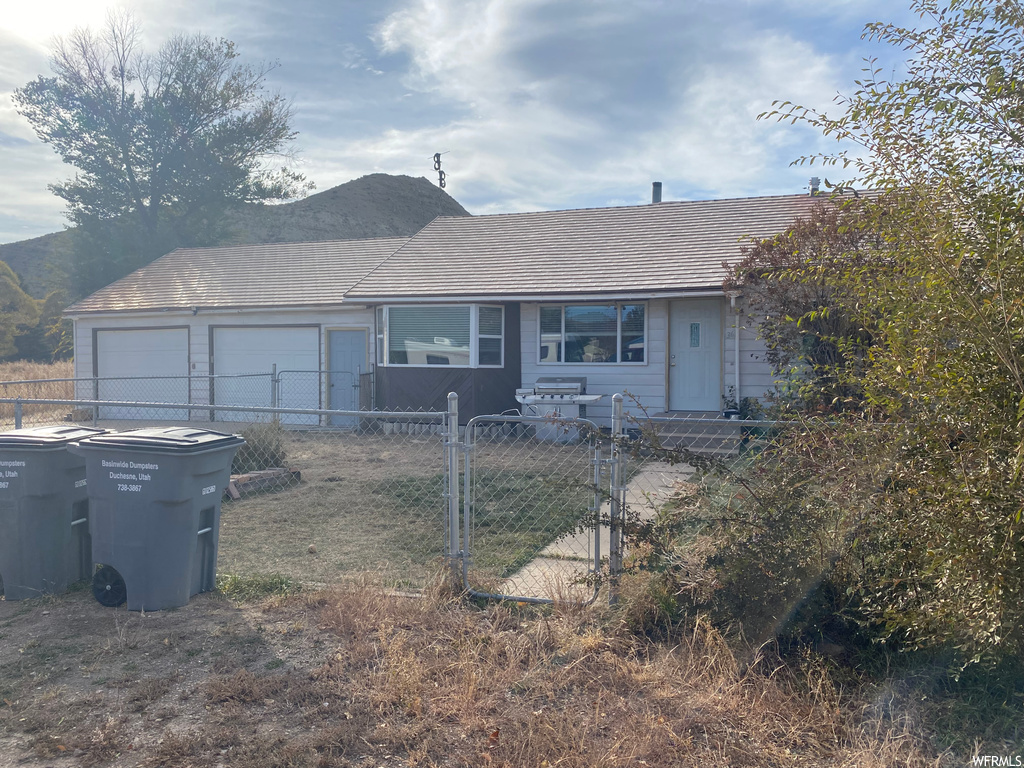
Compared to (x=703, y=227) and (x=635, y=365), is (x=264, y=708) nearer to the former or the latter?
(x=635, y=365)

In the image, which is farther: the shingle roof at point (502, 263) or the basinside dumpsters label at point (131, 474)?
Result: the shingle roof at point (502, 263)

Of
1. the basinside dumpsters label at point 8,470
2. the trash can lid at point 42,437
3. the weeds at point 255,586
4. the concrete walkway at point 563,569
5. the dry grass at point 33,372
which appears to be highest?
the dry grass at point 33,372

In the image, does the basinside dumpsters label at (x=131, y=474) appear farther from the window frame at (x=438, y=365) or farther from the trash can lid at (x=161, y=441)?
the window frame at (x=438, y=365)

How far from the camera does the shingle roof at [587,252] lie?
1377cm

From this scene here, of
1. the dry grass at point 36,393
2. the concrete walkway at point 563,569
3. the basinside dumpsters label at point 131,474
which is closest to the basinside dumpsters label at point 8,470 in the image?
the basinside dumpsters label at point 131,474

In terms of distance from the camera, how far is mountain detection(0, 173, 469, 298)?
6178 cm

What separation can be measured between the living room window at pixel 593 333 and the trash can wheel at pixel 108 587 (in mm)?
9961

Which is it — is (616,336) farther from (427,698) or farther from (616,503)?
(427,698)

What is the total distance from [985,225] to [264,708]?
3.98 metres

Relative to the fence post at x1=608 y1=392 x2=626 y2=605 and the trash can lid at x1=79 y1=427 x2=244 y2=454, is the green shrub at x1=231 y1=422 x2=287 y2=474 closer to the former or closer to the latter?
the trash can lid at x1=79 y1=427 x2=244 y2=454

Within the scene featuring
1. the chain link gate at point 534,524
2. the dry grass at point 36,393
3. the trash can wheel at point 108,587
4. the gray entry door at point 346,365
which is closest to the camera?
the chain link gate at point 534,524

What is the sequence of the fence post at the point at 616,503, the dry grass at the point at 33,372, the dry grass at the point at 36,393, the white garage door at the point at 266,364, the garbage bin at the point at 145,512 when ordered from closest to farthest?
the fence post at the point at 616,503 < the garbage bin at the point at 145,512 < the white garage door at the point at 266,364 < the dry grass at the point at 36,393 < the dry grass at the point at 33,372

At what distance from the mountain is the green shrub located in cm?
4563

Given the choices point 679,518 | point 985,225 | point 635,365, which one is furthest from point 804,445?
point 635,365
